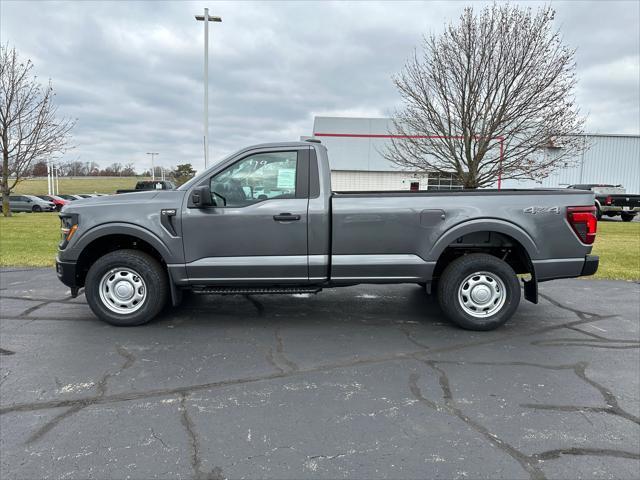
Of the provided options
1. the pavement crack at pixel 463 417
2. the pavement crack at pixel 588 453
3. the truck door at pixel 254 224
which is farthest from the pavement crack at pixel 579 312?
the truck door at pixel 254 224

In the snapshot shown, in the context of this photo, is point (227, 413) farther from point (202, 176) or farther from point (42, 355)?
point (202, 176)

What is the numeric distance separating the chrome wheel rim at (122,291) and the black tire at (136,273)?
30mm

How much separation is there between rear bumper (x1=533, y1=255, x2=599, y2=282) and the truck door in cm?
248

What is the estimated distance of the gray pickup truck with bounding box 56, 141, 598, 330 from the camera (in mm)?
4668

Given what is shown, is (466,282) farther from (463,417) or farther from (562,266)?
(463,417)

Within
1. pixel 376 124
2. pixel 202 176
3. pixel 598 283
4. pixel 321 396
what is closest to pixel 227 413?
pixel 321 396

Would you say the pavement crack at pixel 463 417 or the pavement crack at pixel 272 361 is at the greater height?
the pavement crack at pixel 272 361

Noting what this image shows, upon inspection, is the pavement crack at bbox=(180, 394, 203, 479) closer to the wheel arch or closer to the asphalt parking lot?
the asphalt parking lot

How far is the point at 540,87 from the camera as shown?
12094 mm

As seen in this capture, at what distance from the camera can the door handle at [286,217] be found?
4.62m

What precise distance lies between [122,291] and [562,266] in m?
4.73

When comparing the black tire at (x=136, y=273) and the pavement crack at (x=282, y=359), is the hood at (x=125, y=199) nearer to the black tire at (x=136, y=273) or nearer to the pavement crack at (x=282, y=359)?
the black tire at (x=136, y=273)

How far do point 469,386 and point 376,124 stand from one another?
106ft

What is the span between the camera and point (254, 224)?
465 cm
